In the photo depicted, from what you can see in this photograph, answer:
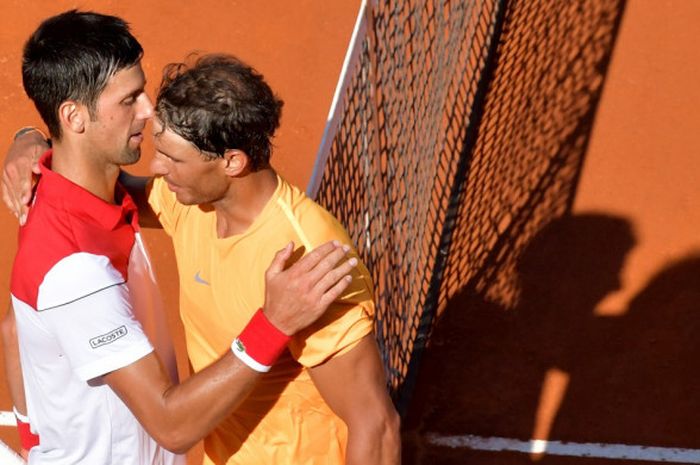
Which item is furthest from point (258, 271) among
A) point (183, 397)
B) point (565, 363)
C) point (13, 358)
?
point (565, 363)

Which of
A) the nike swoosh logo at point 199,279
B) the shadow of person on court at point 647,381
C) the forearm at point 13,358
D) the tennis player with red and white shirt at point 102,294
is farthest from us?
the shadow of person on court at point 647,381

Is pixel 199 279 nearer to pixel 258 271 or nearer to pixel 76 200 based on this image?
pixel 258 271

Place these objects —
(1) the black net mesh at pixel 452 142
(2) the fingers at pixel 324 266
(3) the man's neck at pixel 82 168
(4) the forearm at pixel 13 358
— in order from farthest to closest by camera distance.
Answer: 1. (1) the black net mesh at pixel 452 142
2. (4) the forearm at pixel 13 358
3. (3) the man's neck at pixel 82 168
4. (2) the fingers at pixel 324 266

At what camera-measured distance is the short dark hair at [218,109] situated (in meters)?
3.49

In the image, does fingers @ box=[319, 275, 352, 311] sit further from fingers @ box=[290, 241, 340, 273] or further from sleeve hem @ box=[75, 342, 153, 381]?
sleeve hem @ box=[75, 342, 153, 381]

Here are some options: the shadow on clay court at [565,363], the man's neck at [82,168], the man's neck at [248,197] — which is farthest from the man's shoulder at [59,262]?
the shadow on clay court at [565,363]

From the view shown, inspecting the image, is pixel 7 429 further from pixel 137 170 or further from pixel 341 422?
pixel 341 422

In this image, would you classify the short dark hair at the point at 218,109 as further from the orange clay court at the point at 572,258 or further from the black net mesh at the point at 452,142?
the orange clay court at the point at 572,258

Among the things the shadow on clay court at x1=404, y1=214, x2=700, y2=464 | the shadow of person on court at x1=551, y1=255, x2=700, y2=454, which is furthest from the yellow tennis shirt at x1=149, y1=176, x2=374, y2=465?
the shadow of person on court at x1=551, y1=255, x2=700, y2=454

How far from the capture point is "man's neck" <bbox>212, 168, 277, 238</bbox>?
11.8ft

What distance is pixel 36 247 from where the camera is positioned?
3602mm

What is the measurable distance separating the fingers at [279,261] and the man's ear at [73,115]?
95cm

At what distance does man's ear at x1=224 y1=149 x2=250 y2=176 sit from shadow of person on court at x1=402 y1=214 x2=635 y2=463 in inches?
108

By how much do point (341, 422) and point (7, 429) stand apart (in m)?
2.93
